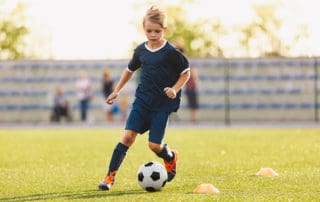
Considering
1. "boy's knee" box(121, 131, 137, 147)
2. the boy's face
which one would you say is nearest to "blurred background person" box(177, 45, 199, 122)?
"boy's knee" box(121, 131, 137, 147)

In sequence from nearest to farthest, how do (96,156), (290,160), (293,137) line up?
(290,160) → (96,156) → (293,137)

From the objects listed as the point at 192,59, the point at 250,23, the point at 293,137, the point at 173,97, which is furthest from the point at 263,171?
the point at 250,23

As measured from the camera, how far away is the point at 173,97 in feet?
30.2

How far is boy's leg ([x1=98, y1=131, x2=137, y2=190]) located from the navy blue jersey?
→ 0.39m

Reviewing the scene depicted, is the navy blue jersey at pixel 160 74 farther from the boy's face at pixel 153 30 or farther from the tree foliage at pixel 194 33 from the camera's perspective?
the tree foliage at pixel 194 33

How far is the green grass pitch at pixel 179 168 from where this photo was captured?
893cm

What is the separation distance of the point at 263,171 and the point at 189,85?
19.3 metres

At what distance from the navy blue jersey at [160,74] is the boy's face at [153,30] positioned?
9.6 inches

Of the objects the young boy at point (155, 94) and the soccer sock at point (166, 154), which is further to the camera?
the soccer sock at point (166, 154)

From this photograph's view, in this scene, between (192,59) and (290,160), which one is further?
(192,59)

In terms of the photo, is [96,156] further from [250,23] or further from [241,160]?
[250,23]

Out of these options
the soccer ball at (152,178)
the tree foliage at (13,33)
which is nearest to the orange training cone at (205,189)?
the soccer ball at (152,178)

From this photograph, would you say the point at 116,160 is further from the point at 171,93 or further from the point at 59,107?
the point at 59,107

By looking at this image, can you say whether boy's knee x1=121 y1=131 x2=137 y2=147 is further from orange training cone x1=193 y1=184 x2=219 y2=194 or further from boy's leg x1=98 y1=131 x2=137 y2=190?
orange training cone x1=193 y1=184 x2=219 y2=194
